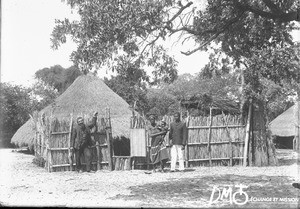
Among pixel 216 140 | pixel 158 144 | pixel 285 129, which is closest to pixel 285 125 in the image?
pixel 285 129

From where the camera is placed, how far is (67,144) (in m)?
11.8

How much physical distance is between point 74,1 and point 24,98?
985 inches

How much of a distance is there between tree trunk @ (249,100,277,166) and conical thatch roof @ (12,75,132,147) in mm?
5213

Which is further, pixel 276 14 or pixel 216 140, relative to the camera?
pixel 216 140

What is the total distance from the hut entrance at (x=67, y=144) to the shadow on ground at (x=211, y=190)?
3.28 meters

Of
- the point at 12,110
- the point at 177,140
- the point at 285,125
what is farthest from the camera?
the point at 12,110

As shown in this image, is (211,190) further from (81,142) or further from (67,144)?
(67,144)

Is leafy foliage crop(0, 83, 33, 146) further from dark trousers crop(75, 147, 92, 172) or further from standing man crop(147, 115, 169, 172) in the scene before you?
standing man crop(147, 115, 169, 172)

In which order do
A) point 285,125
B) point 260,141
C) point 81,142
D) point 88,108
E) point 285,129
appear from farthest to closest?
1. point 285,125
2. point 285,129
3. point 88,108
4. point 260,141
5. point 81,142

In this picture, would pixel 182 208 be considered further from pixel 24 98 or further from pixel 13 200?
pixel 24 98

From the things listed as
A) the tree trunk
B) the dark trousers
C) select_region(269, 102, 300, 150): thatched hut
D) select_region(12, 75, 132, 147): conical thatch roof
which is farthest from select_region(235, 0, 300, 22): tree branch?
select_region(269, 102, 300, 150): thatched hut

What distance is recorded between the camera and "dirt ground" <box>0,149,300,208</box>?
6492mm

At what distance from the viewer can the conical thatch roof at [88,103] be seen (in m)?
16.6

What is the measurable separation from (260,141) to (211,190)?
5.32 metres
